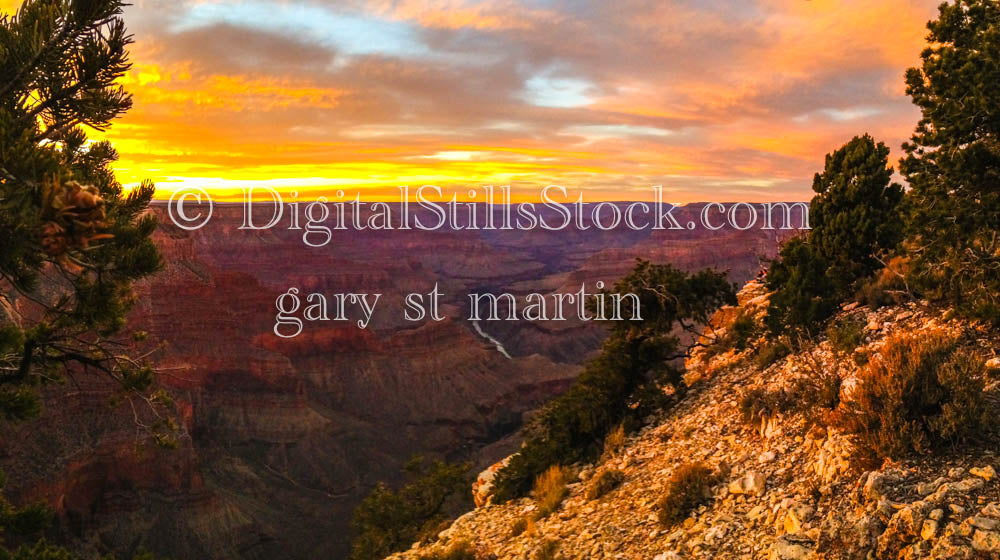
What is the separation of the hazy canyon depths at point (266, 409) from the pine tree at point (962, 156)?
28.0ft

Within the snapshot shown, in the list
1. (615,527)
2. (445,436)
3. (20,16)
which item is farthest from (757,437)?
(445,436)

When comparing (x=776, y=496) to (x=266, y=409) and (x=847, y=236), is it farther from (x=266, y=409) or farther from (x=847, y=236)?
(x=266, y=409)

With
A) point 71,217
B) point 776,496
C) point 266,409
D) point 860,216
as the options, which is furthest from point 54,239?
point 266,409

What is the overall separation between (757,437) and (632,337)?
5.47 metres

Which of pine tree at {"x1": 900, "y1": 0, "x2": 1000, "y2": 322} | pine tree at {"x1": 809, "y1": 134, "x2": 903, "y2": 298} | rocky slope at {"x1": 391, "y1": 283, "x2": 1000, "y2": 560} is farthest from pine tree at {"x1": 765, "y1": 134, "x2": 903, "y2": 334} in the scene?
pine tree at {"x1": 900, "y1": 0, "x2": 1000, "y2": 322}

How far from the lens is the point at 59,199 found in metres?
3.46

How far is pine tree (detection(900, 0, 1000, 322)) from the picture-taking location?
9.13 m

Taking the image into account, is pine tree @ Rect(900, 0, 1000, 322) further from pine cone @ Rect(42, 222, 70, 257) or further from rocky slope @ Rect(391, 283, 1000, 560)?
pine cone @ Rect(42, 222, 70, 257)

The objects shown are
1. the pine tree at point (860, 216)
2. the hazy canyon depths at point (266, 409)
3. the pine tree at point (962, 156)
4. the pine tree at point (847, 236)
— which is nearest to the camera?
the pine tree at point (962, 156)

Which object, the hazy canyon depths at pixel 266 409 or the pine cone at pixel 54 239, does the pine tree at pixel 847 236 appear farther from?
the pine cone at pixel 54 239

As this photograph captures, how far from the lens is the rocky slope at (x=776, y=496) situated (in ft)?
18.2

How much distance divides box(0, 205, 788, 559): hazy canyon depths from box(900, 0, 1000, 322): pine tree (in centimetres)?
855

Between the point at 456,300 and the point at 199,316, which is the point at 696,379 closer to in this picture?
the point at 199,316

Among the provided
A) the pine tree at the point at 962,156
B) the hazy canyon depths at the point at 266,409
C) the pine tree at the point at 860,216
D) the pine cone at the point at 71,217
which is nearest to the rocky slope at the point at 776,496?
the pine tree at the point at 962,156
